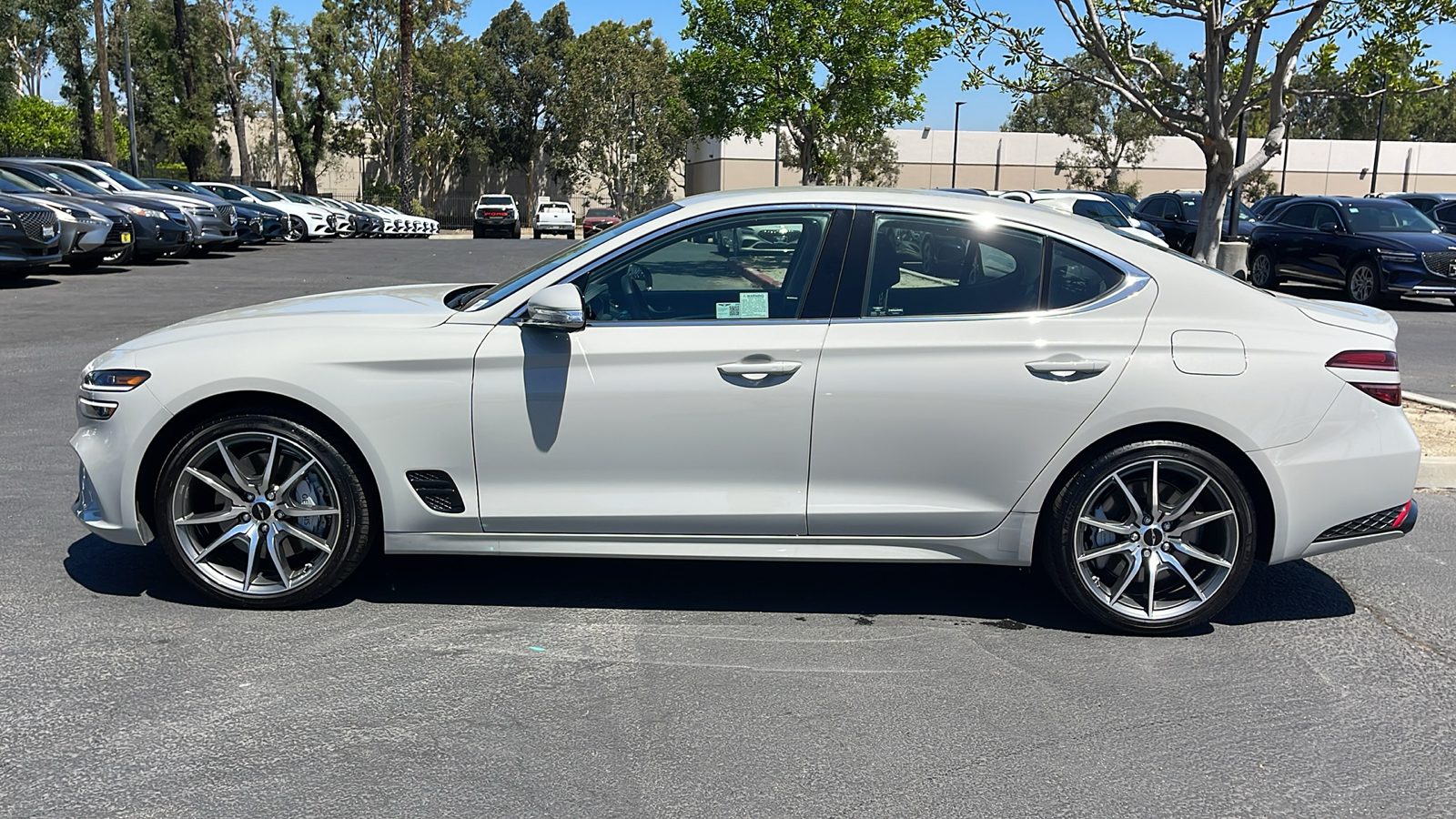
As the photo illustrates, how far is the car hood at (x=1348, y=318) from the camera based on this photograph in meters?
4.57

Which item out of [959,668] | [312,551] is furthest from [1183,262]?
[312,551]

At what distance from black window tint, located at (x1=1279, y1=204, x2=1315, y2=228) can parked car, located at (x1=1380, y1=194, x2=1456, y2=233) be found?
2211 millimetres

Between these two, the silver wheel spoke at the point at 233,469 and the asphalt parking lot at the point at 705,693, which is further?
the silver wheel spoke at the point at 233,469

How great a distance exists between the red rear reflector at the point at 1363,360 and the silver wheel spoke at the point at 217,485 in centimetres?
415

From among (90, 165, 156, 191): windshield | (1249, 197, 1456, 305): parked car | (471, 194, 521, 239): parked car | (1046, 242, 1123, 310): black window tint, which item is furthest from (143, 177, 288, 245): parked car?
(1046, 242, 1123, 310): black window tint

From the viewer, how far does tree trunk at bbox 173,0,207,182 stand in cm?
4384

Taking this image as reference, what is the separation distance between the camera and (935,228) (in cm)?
455

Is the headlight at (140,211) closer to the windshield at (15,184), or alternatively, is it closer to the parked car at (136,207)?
the parked car at (136,207)

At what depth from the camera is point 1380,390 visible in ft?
14.6

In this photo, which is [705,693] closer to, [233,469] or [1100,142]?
[233,469]

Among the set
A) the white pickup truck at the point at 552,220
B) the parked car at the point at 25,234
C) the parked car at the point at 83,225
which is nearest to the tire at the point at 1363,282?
the parked car at the point at 25,234

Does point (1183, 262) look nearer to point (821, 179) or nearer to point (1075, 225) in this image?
point (1075, 225)

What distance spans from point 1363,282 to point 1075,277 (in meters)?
15.6

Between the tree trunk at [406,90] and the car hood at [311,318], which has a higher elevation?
the tree trunk at [406,90]
